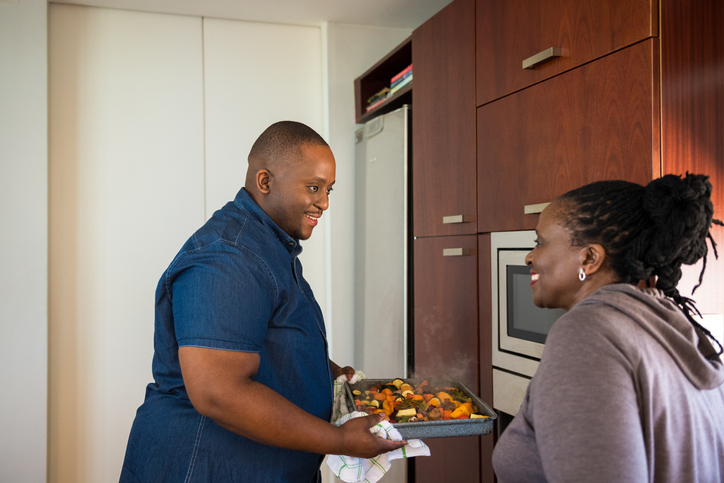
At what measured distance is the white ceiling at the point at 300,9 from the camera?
2840 millimetres

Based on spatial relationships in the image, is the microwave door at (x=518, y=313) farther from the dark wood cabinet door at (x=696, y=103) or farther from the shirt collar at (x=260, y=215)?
the shirt collar at (x=260, y=215)

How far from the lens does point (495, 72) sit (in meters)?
1.88

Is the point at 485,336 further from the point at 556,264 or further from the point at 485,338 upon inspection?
the point at 556,264

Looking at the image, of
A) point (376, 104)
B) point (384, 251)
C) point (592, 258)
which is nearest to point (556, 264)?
point (592, 258)

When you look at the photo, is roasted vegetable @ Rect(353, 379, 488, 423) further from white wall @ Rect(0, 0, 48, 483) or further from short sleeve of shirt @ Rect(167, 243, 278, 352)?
white wall @ Rect(0, 0, 48, 483)

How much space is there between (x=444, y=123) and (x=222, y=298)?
143cm

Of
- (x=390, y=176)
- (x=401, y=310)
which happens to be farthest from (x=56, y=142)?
(x=401, y=310)

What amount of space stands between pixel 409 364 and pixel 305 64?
183 cm

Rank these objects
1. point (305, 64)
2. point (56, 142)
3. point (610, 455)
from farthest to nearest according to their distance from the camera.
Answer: point (305, 64) → point (56, 142) → point (610, 455)

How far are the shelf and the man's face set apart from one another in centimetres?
139

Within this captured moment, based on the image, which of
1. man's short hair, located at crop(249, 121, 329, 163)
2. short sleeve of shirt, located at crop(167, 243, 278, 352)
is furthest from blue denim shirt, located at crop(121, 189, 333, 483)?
man's short hair, located at crop(249, 121, 329, 163)

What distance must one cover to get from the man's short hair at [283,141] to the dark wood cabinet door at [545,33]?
2.61 ft

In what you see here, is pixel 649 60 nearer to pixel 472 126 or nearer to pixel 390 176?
pixel 472 126

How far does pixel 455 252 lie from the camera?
208 cm
